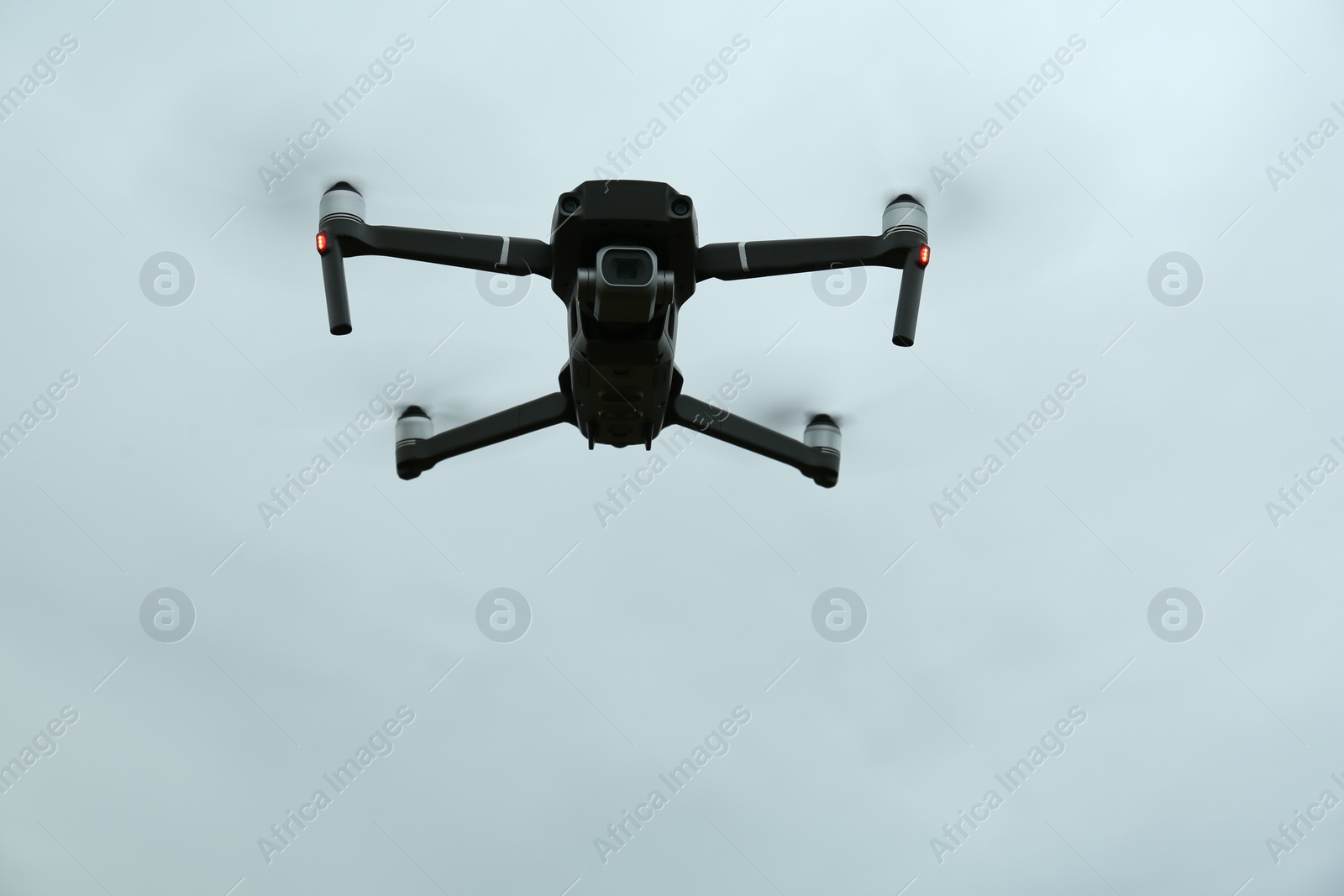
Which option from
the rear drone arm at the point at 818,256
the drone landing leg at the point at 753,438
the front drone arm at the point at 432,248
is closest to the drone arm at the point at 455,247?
the front drone arm at the point at 432,248

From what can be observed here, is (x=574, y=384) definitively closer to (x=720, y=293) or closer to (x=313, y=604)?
(x=720, y=293)

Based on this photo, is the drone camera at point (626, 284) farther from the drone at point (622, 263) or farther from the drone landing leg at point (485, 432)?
the drone landing leg at point (485, 432)

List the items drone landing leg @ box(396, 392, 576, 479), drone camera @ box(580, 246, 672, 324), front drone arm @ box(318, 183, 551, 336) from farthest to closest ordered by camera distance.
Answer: drone landing leg @ box(396, 392, 576, 479) < front drone arm @ box(318, 183, 551, 336) < drone camera @ box(580, 246, 672, 324)

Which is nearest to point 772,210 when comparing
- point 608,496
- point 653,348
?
point 653,348

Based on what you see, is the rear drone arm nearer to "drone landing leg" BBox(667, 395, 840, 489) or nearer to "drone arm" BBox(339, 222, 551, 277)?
"drone arm" BBox(339, 222, 551, 277)

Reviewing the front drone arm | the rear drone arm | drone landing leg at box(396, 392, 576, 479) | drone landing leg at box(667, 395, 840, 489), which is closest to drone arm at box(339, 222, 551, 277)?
the front drone arm

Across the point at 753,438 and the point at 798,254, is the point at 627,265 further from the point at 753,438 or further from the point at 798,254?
the point at 753,438
